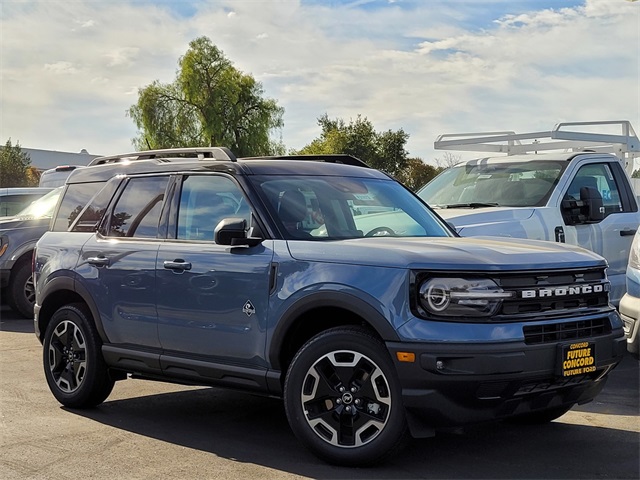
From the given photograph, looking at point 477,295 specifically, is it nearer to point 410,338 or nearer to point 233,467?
point 410,338

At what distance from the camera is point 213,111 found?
56.5 meters

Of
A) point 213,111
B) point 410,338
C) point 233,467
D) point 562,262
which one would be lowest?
point 233,467

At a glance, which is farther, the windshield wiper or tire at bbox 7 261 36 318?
tire at bbox 7 261 36 318

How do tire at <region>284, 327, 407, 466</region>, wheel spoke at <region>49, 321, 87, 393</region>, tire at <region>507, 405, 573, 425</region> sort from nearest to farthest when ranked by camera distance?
tire at <region>284, 327, 407, 466</region>, tire at <region>507, 405, 573, 425</region>, wheel spoke at <region>49, 321, 87, 393</region>

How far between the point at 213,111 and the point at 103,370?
51140mm

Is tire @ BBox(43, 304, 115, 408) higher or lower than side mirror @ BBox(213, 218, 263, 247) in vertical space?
lower

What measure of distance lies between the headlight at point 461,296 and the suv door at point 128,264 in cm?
220

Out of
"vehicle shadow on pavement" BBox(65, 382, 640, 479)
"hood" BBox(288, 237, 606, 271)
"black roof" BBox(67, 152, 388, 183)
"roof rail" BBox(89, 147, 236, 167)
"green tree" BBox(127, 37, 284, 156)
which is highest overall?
"green tree" BBox(127, 37, 284, 156)

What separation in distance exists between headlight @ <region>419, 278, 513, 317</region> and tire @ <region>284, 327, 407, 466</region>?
380mm

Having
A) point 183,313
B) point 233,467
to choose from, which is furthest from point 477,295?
point 183,313

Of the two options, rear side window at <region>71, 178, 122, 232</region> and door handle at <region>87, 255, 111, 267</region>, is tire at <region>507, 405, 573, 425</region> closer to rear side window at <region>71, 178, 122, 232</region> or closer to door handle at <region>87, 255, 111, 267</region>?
door handle at <region>87, 255, 111, 267</region>

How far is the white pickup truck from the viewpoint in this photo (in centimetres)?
848

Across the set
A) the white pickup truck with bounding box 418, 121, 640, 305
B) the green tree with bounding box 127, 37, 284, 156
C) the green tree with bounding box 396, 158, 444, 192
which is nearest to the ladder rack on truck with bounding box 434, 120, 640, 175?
the white pickup truck with bounding box 418, 121, 640, 305

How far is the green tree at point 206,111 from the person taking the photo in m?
55.5
